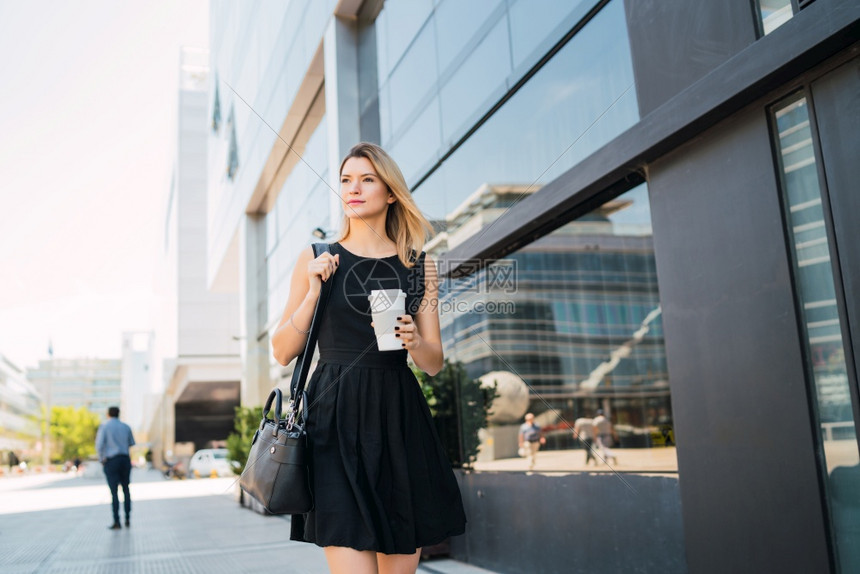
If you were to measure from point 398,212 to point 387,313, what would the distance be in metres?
0.52

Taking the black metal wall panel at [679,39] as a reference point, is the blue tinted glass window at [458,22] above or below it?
above

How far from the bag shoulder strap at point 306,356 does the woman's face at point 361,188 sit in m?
0.18

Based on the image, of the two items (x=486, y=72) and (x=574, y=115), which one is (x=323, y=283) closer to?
(x=574, y=115)

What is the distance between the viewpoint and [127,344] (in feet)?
509

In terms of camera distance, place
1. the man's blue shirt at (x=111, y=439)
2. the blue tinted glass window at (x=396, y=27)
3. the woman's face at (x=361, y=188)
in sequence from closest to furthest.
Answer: the woman's face at (x=361, y=188) → the blue tinted glass window at (x=396, y=27) → the man's blue shirt at (x=111, y=439)

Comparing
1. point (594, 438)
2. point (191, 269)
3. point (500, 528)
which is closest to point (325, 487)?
point (500, 528)

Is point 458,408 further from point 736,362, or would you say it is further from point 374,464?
point 374,464

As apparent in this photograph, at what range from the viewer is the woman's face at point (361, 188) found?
215cm

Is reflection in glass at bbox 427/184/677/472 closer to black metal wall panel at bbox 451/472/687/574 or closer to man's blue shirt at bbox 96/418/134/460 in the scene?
black metal wall panel at bbox 451/472/687/574

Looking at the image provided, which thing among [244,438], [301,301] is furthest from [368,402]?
[244,438]

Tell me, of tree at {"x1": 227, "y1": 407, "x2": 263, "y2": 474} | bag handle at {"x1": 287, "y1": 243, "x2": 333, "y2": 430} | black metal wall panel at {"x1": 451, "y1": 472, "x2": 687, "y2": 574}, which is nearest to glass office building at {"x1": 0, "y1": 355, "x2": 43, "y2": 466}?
tree at {"x1": 227, "y1": 407, "x2": 263, "y2": 474}

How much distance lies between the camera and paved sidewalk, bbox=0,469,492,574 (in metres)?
6.20

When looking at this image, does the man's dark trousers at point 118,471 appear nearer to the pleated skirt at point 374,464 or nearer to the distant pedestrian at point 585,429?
the distant pedestrian at point 585,429

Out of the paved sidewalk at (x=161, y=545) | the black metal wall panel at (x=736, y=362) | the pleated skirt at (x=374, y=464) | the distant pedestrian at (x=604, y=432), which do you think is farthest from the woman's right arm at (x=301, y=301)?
the distant pedestrian at (x=604, y=432)
